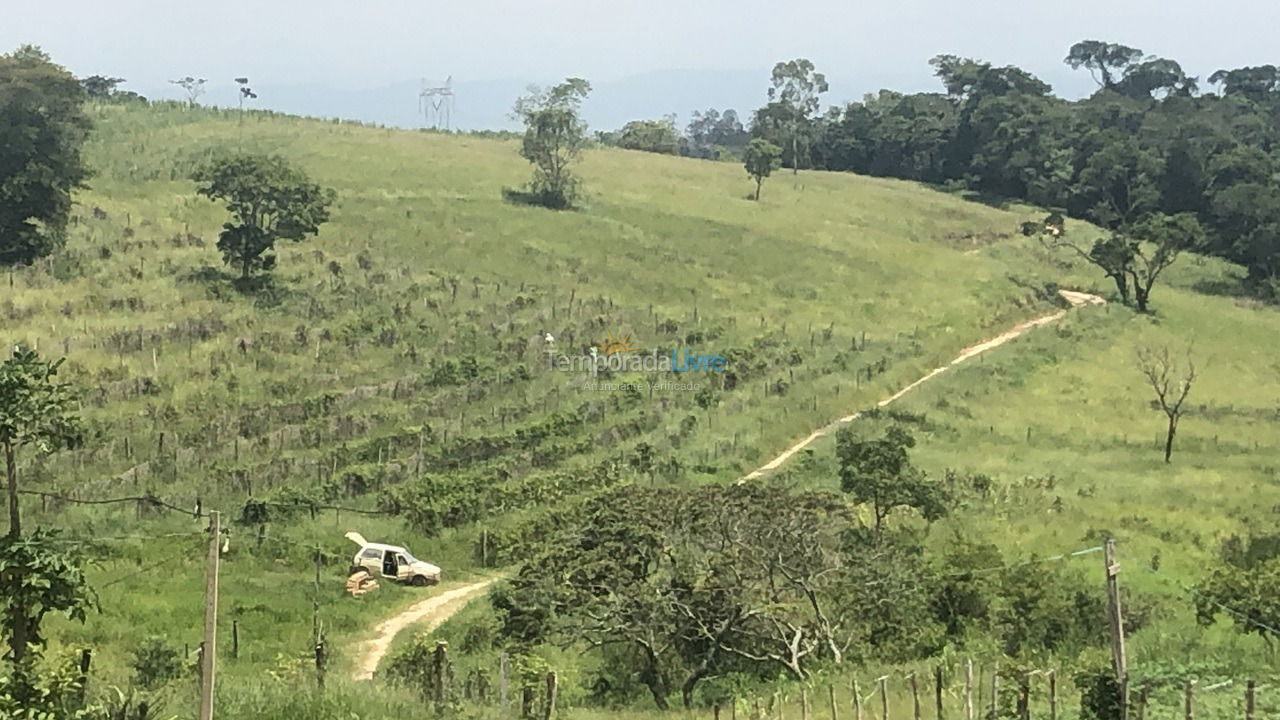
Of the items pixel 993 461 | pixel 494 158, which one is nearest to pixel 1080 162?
pixel 494 158

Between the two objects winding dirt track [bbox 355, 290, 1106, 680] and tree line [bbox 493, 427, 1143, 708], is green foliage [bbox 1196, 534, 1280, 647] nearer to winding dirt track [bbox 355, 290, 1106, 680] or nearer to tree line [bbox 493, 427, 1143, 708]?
tree line [bbox 493, 427, 1143, 708]

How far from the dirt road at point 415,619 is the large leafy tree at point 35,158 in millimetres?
27651

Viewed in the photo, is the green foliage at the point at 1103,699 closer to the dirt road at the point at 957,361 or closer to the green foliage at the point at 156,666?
the green foliage at the point at 156,666

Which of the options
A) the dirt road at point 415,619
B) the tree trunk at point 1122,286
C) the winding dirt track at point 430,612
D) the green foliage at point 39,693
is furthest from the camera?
the tree trunk at point 1122,286

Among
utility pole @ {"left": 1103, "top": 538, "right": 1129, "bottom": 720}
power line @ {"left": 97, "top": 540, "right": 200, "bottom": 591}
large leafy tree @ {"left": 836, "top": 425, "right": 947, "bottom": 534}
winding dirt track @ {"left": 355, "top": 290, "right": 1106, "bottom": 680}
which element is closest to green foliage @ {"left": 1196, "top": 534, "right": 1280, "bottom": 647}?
utility pole @ {"left": 1103, "top": 538, "right": 1129, "bottom": 720}

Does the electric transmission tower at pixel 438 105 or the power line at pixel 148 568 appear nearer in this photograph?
the power line at pixel 148 568

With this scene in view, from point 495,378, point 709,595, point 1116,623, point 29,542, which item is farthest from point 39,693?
point 495,378

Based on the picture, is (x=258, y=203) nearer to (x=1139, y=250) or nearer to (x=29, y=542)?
(x=29, y=542)

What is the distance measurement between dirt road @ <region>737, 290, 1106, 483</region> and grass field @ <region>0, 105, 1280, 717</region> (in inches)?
18.4

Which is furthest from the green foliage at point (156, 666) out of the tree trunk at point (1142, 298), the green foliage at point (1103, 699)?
the tree trunk at point (1142, 298)

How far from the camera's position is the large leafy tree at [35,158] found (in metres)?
40.6

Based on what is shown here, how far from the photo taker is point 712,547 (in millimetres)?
18578

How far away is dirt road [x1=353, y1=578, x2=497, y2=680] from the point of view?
19641 mm

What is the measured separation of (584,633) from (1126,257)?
1923 inches
